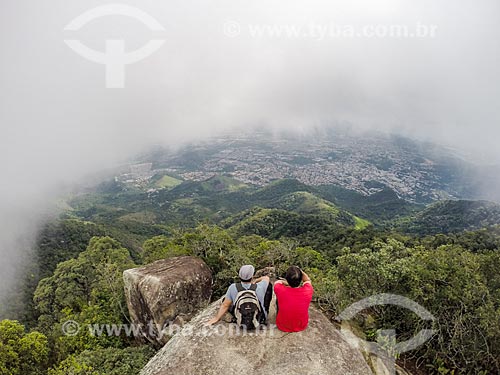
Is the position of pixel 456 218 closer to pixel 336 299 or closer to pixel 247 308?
pixel 336 299

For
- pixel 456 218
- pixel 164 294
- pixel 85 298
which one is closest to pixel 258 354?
pixel 164 294

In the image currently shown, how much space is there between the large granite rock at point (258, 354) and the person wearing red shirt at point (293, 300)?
0.95 ft

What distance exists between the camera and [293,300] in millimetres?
6473

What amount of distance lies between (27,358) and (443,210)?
549 feet

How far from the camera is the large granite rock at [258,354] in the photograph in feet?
20.5

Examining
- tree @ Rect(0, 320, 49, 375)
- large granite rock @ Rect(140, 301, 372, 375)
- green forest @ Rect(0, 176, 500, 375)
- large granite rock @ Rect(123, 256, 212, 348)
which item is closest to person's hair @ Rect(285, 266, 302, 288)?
large granite rock @ Rect(140, 301, 372, 375)

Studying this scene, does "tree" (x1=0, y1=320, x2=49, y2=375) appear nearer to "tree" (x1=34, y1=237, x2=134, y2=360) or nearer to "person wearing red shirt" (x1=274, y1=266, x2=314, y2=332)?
"tree" (x1=34, y1=237, x2=134, y2=360)

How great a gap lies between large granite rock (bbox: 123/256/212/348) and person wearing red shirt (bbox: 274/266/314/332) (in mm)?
5992

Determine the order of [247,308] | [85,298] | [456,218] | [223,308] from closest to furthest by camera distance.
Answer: [247,308] → [223,308] → [85,298] → [456,218]

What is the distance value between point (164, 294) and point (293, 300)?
6.99 metres

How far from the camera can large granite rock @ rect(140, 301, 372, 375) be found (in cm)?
624

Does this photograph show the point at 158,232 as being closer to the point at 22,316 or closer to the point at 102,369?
the point at 22,316
